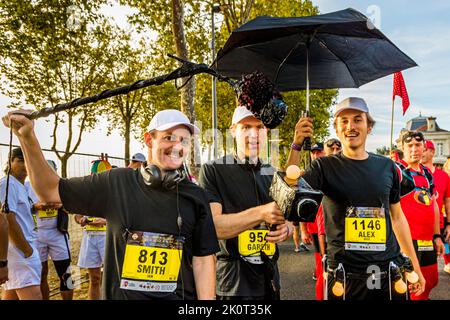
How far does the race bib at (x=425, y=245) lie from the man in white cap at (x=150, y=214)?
3.50 m

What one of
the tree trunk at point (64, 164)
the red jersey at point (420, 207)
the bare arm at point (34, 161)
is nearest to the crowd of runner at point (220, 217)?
the bare arm at point (34, 161)

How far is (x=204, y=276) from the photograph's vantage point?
2.37 meters

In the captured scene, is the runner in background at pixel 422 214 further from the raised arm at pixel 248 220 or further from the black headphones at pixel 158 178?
the black headphones at pixel 158 178

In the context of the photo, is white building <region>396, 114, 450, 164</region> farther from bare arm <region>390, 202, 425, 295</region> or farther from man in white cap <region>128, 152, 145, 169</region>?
bare arm <region>390, 202, 425, 295</region>

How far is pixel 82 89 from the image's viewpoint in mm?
19156

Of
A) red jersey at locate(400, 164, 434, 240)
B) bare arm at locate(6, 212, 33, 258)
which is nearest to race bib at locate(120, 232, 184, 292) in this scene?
bare arm at locate(6, 212, 33, 258)

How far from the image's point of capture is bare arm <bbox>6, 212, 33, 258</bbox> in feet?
13.3

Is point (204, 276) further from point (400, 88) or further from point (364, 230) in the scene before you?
point (400, 88)

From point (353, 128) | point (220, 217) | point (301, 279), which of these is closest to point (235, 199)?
point (220, 217)

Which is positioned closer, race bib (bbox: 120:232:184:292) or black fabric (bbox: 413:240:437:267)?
A: race bib (bbox: 120:232:184:292)

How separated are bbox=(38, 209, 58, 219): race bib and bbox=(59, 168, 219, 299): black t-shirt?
3.86 m

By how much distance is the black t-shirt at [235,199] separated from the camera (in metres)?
2.80

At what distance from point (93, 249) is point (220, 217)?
395cm
